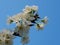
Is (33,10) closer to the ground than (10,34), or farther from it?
farther from it

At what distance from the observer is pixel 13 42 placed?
248cm

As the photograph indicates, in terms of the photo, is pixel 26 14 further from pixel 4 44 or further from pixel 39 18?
pixel 4 44

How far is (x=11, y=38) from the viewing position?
249cm

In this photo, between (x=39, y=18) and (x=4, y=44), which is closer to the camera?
(x=4, y=44)

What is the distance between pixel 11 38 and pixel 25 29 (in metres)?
0.16

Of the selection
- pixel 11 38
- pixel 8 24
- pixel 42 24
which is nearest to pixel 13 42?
pixel 11 38

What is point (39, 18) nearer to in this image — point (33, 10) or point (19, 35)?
point (33, 10)

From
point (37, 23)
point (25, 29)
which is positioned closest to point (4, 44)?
point (25, 29)

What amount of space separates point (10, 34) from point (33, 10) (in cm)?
38

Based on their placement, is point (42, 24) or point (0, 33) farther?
point (42, 24)

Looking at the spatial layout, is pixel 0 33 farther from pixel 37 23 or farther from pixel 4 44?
pixel 37 23

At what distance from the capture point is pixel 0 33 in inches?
97.4

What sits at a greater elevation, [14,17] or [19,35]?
[14,17]

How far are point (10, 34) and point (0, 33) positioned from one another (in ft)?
0.32
